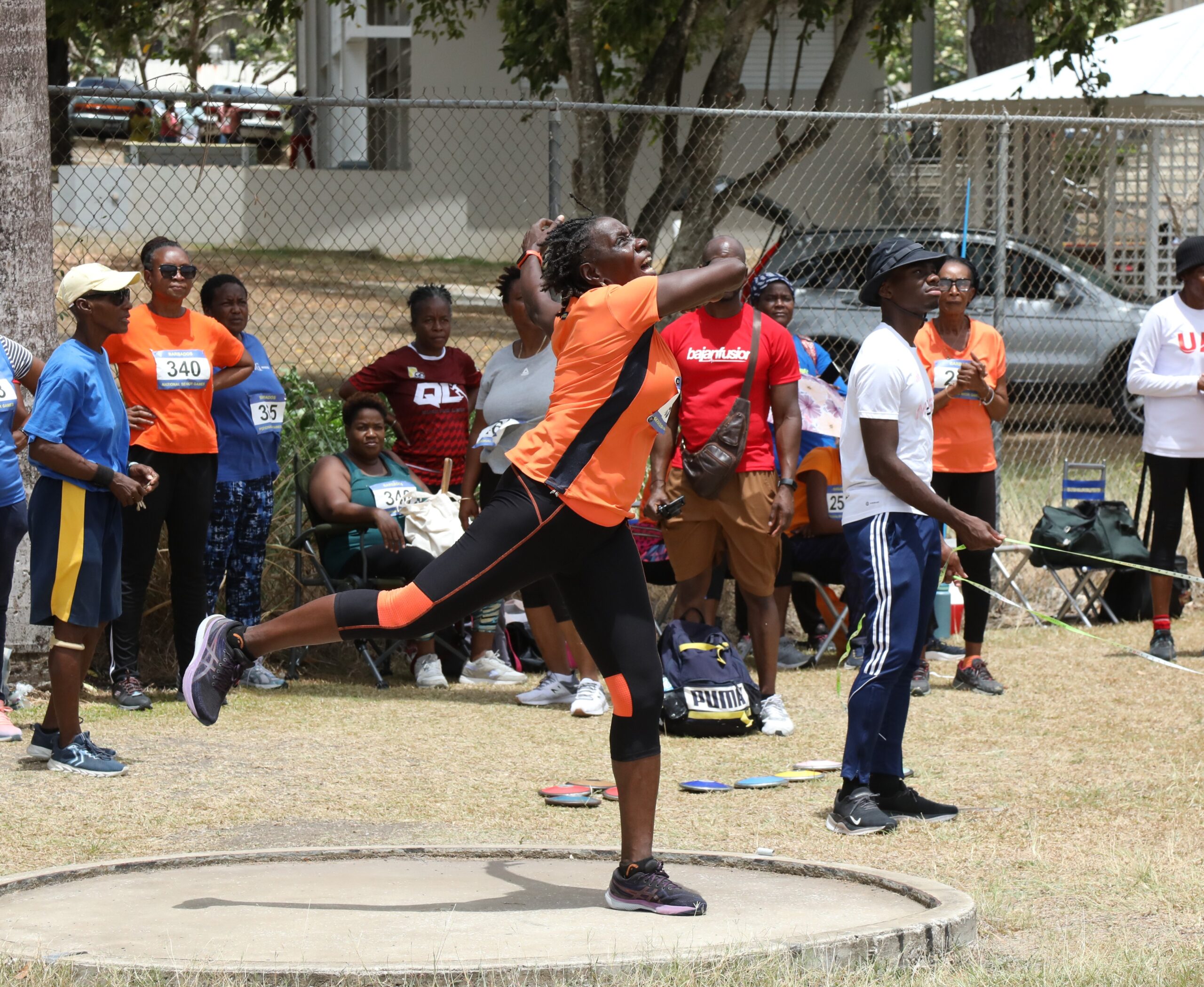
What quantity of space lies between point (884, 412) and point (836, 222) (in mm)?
9958

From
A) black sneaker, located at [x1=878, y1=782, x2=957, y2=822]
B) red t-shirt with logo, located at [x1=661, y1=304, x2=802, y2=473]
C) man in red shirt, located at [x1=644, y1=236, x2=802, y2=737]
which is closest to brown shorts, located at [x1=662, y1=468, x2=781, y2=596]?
man in red shirt, located at [x1=644, y1=236, x2=802, y2=737]

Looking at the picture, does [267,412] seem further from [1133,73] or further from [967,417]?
[1133,73]

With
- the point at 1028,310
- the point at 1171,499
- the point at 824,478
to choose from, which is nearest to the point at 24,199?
the point at 824,478

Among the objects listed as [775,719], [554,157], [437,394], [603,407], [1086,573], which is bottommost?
[775,719]

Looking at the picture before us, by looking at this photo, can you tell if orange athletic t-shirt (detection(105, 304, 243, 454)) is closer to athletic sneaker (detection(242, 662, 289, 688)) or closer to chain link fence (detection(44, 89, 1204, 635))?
chain link fence (detection(44, 89, 1204, 635))

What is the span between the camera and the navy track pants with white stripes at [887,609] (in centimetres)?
562

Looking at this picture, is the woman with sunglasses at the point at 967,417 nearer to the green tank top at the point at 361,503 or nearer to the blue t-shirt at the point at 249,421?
the green tank top at the point at 361,503

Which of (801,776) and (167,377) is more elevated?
(167,377)

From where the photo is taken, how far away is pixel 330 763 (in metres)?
6.59

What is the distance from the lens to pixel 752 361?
24.8ft

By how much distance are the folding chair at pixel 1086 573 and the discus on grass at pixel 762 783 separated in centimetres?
395

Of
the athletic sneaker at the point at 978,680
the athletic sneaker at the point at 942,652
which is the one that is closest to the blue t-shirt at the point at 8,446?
the athletic sneaker at the point at 978,680

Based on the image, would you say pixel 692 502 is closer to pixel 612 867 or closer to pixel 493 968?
pixel 612 867

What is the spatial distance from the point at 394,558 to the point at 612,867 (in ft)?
11.6
